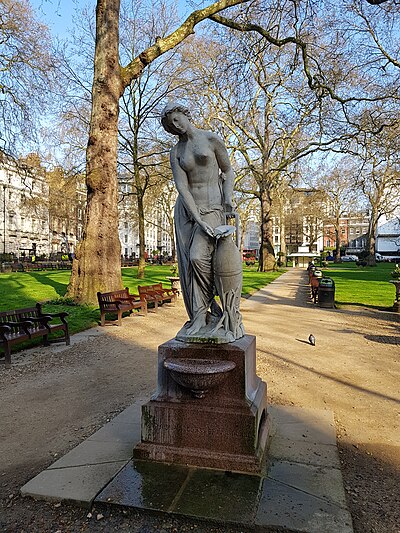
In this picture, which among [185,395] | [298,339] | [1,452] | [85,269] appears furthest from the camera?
[85,269]

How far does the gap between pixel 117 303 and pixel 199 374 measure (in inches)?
329

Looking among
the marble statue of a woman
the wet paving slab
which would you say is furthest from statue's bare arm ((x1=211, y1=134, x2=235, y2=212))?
the wet paving slab

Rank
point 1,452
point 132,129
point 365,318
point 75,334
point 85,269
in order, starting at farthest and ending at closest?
1. point 132,129
2. point 85,269
3. point 365,318
4. point 75,334
5. point 1,452

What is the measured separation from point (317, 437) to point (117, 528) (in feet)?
7.20

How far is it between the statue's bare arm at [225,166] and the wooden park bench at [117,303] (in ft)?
25.4

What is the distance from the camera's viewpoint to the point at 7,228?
65562 mm

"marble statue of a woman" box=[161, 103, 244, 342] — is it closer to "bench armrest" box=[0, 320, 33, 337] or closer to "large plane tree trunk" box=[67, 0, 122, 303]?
"bench armrest" box=[0, 320, 33, 337]

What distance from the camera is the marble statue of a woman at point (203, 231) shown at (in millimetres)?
3916

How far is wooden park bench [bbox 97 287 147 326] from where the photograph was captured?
37.3 ft

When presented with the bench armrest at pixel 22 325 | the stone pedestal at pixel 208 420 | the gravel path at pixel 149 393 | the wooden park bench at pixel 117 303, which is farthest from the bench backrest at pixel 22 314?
the stone pedestal at pixel 208 420

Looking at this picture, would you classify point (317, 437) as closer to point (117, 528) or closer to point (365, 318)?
point (117, 528)

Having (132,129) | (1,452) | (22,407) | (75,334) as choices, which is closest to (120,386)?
(22,407)

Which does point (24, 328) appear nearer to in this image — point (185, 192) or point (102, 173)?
point (185, 192)

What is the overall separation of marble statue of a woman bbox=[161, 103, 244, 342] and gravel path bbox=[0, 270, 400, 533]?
5.41 ft
